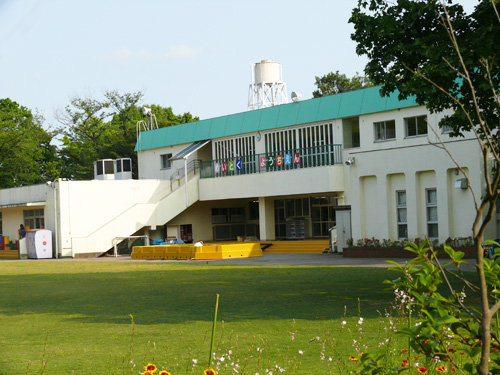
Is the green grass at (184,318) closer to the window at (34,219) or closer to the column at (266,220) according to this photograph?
the column at (266,220)

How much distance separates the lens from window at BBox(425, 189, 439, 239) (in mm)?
31781

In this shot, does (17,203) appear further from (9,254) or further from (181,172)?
(181,172)

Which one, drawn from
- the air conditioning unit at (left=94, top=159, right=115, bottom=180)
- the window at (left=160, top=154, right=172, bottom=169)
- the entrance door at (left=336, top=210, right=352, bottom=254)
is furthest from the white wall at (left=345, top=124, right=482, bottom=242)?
the air conditioning unit at (left=94, top=159, right=115, bottom=180)

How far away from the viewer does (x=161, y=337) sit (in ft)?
37.6

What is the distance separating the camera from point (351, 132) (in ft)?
137

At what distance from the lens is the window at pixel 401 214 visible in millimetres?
32562

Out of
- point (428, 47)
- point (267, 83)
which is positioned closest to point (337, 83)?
point (267, 83)

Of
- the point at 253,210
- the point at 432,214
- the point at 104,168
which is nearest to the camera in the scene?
the point at 432,214

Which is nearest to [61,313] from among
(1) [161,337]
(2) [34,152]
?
(1) [161,337]

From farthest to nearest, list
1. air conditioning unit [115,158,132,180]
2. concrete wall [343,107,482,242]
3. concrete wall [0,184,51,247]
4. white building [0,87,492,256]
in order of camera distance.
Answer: air conditioning unit [115,158,132,180], concrete wall [0,184,51,247], white building [0,87,492,256], concrete wall [343,107,482,242]

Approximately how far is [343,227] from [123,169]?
23.1 metres

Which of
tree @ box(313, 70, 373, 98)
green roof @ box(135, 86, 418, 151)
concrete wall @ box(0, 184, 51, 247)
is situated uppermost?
tree @ box(313, 70, 373, 98)

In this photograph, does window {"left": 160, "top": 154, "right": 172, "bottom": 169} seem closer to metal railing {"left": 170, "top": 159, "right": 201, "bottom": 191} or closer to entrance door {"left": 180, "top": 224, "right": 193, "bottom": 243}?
metal railing {"left": 170, "top": 159, "right": 201, "bottom": 191}

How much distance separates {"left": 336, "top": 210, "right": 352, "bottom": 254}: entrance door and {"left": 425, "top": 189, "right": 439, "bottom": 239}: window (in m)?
4.40
